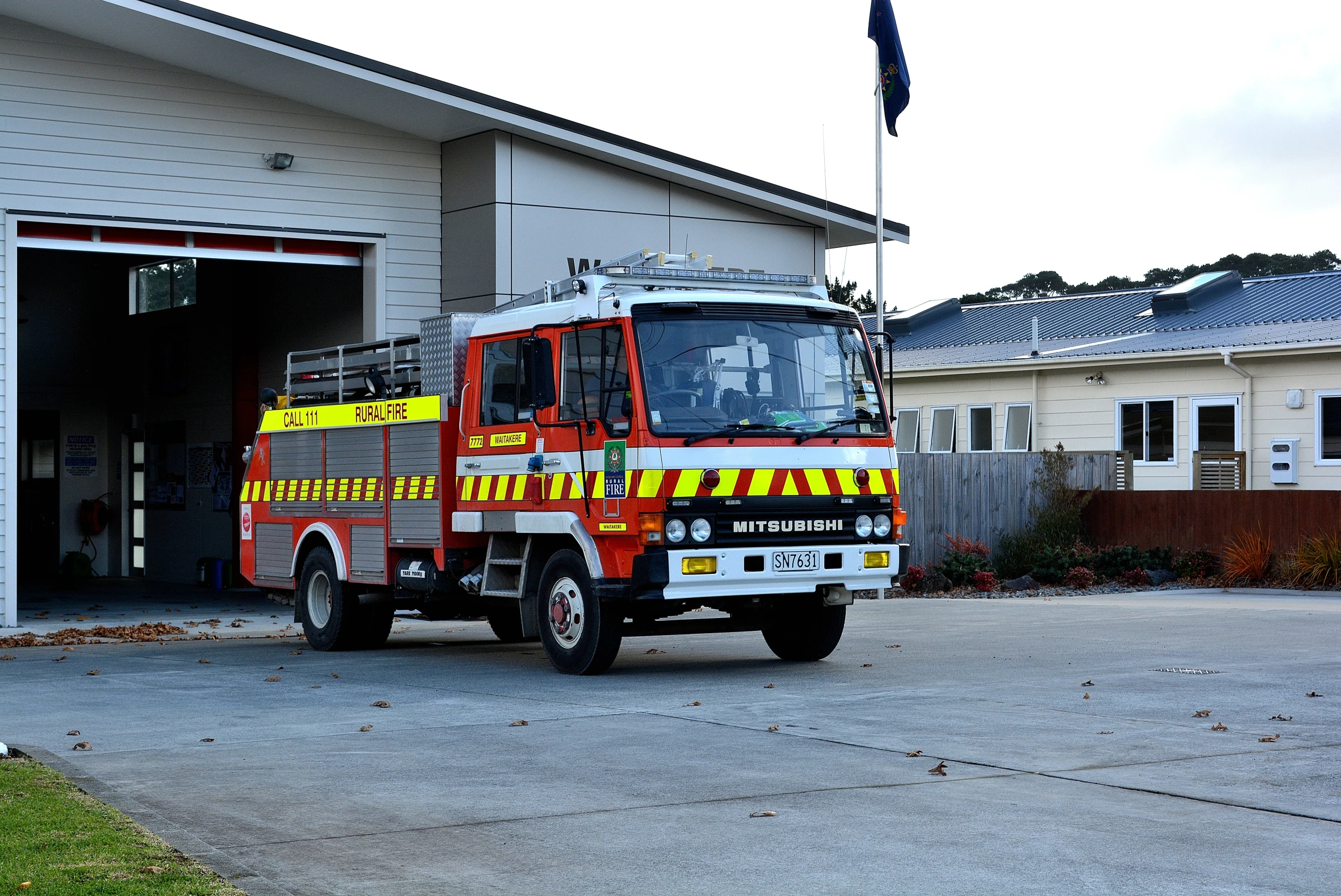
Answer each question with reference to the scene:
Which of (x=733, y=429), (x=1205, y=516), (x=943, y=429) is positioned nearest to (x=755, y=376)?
(x=733, y=429)

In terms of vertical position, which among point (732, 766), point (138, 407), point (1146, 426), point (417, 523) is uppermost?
point (138, 407)

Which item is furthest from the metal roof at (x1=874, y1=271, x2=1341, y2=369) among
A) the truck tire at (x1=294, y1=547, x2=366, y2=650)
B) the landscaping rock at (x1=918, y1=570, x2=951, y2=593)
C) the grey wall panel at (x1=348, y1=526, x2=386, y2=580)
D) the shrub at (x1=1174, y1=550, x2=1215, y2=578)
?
the grey wall panel at (x1=348, y1=526, x2=386, y2=580)

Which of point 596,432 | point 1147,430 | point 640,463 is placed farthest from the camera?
point 1147,430

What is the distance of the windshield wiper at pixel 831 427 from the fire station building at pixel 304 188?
6.94m

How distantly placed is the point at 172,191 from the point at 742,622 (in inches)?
371

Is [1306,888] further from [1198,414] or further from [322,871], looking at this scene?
[1198,414]

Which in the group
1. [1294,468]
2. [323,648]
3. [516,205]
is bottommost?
[323,648]

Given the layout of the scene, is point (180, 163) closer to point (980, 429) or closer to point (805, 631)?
point (805, 631)

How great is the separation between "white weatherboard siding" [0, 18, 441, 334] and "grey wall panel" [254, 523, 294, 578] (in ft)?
13.9

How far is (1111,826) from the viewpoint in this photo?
6383 mm

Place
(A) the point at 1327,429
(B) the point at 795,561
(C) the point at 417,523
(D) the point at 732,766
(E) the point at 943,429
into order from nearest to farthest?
(D) the point at 732,766 → (B) the point at 795,561 → (C) the point at 417,523 → (A) the point at 1327,429 → (E) the point at 943,429

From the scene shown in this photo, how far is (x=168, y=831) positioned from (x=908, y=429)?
26866 millimetres

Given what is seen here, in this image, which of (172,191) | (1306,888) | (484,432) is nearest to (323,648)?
(484,432)

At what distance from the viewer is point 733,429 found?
1122 centimetres
